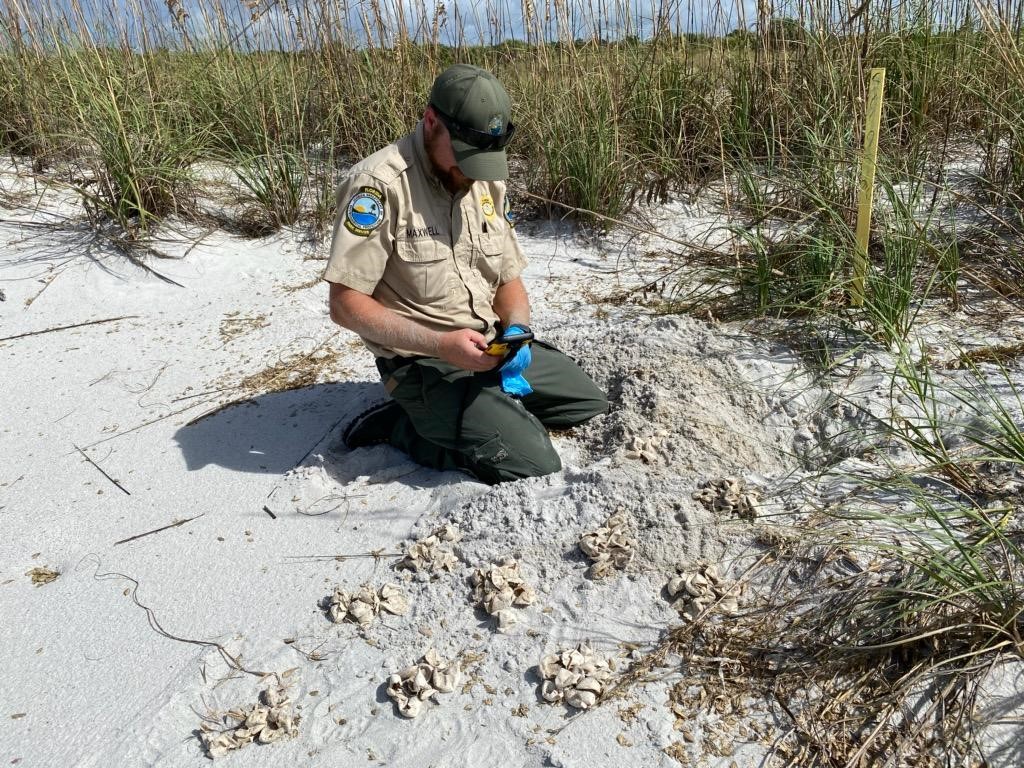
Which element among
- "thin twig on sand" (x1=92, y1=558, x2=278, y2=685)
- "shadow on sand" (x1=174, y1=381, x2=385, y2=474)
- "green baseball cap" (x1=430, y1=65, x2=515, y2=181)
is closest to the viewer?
"thin twig on sand" (x1=92, y1=558, x2=278, y2=685)

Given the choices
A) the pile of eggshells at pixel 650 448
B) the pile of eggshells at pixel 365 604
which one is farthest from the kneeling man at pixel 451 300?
the pile of eggshells at pixel 365 604

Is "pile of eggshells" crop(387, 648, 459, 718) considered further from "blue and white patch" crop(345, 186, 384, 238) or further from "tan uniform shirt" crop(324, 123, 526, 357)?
"blue and white patch" crop(345, 186, 384, 238)

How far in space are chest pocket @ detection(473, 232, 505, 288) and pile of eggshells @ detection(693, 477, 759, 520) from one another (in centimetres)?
101

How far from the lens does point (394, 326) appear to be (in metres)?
2.21

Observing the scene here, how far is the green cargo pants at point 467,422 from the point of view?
232cm

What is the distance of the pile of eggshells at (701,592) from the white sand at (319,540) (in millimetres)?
42

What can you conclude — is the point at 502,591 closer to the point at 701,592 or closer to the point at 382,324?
the point at 701,592

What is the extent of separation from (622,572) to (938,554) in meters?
0.70

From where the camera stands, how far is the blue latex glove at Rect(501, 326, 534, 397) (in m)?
2.29

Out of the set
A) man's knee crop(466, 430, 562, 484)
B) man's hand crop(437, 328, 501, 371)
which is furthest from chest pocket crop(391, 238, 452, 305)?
man's knee crop(466, 430, 562, 484)

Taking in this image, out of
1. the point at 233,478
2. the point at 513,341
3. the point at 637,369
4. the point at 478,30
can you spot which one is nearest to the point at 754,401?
the point at 637,369

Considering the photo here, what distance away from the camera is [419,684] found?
5.38ft

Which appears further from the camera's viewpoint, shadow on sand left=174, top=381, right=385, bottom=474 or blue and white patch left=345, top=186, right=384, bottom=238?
shadow on sand left=174, top=381, right=385, bottom=474

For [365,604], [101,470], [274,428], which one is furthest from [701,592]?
[101,470]
